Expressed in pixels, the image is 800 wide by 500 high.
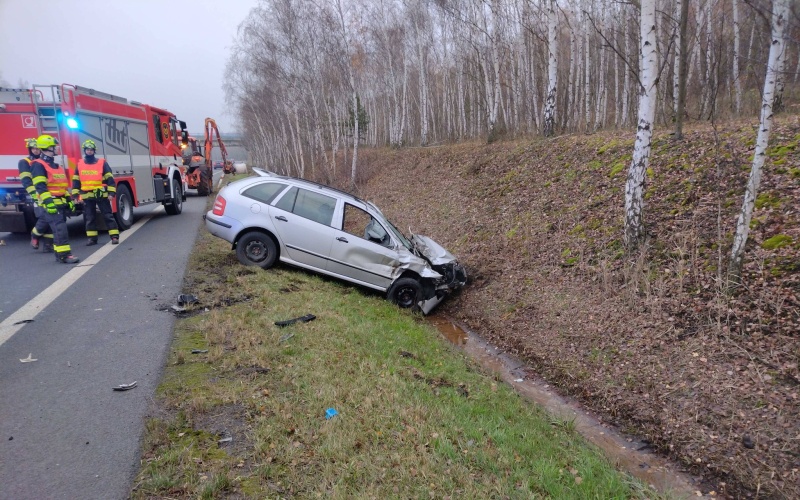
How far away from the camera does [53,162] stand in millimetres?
8852

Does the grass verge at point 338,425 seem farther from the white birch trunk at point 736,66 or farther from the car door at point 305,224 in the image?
the white birch trunk at point 736,66

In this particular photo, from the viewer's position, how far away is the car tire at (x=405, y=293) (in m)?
7.83

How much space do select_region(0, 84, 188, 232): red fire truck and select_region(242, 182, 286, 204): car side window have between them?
14.9 ft

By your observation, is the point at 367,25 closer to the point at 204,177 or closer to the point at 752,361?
the point at 204,177

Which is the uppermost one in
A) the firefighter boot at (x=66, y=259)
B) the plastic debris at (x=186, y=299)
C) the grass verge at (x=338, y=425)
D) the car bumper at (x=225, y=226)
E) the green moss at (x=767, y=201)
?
the green moss at (x=767, y=201)

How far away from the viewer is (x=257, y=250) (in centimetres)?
791

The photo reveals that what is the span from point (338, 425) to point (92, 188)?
845 centimetres

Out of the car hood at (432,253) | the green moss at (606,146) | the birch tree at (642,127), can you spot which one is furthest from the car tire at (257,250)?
the green moss at (606,146)

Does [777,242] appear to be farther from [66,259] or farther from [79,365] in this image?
[66,259]

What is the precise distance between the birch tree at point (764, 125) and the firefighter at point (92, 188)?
416 inches

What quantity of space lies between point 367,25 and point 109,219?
61.5ft

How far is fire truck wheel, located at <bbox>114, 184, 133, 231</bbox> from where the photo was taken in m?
11.2

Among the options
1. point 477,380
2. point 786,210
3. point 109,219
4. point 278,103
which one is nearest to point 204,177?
point 278,103

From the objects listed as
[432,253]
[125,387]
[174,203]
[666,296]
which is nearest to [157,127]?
[174,203]
